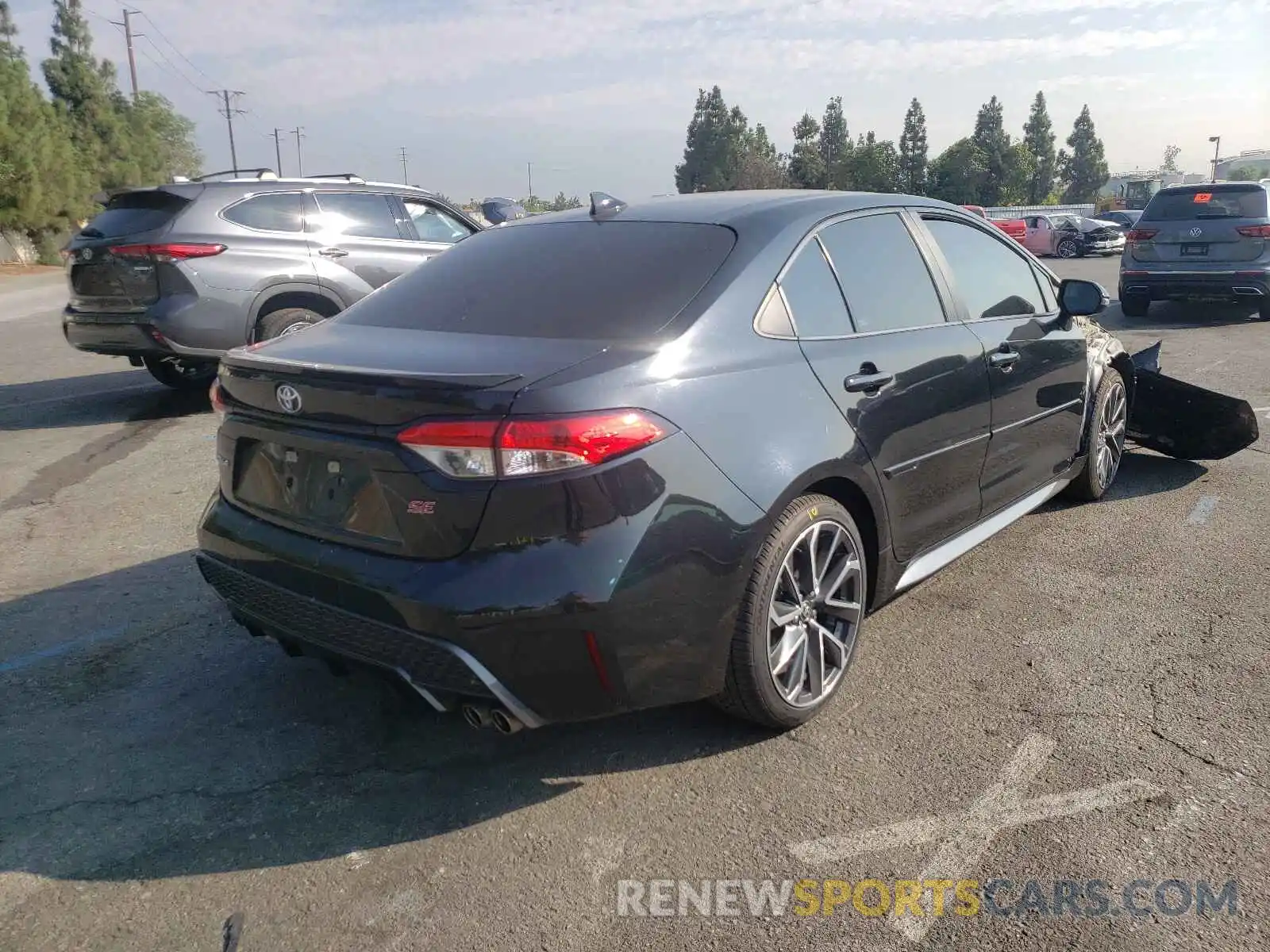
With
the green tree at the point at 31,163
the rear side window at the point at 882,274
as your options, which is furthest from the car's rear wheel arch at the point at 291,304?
the green tree at the point at 31,163

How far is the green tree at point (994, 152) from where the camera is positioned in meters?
86.5

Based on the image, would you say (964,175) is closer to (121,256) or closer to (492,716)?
(121,256)

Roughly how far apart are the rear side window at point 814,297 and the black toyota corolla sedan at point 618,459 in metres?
0.01

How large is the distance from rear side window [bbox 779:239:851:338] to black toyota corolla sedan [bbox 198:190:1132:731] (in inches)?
0.4

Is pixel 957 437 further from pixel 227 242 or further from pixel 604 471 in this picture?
pixel 227 242

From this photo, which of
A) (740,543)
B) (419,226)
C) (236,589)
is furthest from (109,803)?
(419,226)

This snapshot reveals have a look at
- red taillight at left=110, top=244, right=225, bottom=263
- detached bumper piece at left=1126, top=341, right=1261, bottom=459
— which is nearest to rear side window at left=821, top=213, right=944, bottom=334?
detached bumper piece at left=1126, top=341, right=1261, bottom=459

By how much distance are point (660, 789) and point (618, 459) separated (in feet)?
3.24

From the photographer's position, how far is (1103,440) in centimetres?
525

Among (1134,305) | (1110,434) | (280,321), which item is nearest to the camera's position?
(1110,434)

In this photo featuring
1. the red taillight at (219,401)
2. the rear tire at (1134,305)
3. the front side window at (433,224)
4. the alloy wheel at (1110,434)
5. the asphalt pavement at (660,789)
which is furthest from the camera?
the rear tire at (1134,305)

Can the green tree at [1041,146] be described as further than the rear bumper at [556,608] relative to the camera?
Yes

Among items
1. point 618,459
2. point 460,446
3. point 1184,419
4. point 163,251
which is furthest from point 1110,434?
point 163,251

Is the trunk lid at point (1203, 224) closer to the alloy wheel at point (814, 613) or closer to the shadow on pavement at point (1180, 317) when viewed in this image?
the shadow on pavement at point (1180, 317)
